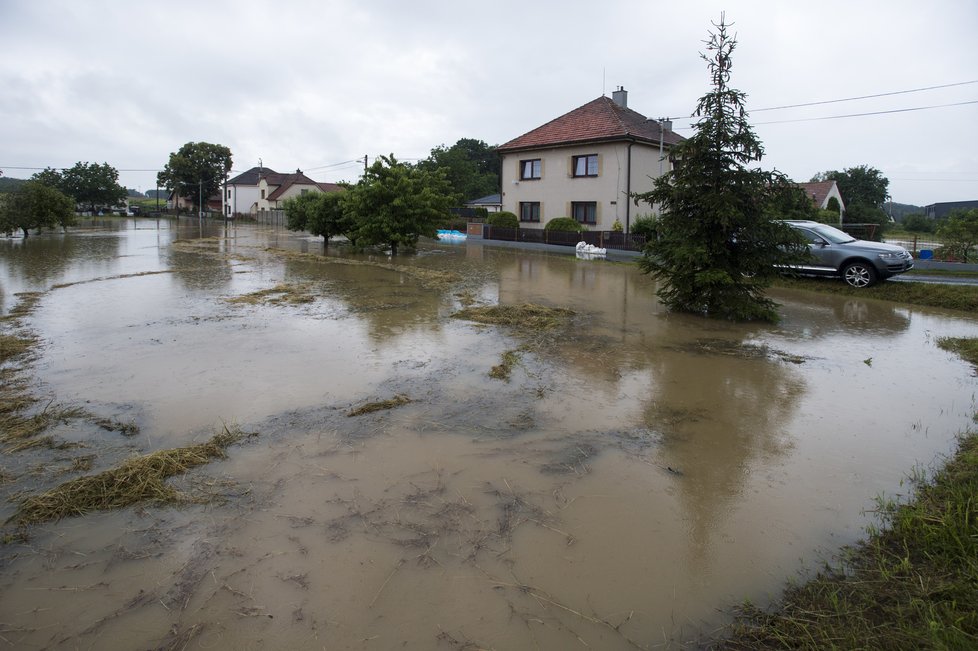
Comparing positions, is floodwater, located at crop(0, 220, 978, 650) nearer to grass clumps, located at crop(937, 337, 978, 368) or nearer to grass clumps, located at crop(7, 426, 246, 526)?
grass clumps, located at crop(7, 426, 246, 526)

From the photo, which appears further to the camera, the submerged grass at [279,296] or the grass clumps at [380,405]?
the submerged grass at [279,296]

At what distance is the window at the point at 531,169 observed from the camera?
1329 inches

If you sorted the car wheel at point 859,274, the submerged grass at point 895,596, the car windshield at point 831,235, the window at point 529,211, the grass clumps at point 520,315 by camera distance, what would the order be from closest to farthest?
the submerged grass at point 895,596 → the grass clumps at point 520,315 → the car wheel at point 859,274 → the car windshield at point 831,235 → the window at point 529,211

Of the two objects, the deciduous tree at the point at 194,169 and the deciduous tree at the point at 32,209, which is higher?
the deciduous tree at the point at 194,169

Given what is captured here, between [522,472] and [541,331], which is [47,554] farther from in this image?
[541,331]

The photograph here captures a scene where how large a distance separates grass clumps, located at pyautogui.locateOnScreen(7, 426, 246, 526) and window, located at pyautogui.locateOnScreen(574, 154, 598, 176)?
94.8 feet

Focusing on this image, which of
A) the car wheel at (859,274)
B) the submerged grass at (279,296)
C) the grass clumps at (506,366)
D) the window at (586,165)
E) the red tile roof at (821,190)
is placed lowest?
the grass clumps at (506,366)

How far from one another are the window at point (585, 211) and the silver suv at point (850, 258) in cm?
1594

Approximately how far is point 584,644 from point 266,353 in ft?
20.9

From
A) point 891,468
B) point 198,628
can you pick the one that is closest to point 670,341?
point 891,468

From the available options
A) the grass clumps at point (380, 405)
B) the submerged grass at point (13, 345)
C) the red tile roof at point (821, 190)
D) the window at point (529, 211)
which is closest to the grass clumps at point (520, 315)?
the grass clumps at point (380, 405)

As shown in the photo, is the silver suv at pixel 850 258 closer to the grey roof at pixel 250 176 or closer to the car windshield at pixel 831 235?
the car windshield at pixel 831 235

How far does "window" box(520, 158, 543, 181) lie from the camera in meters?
33.8

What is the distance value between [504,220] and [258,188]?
2511 inches
